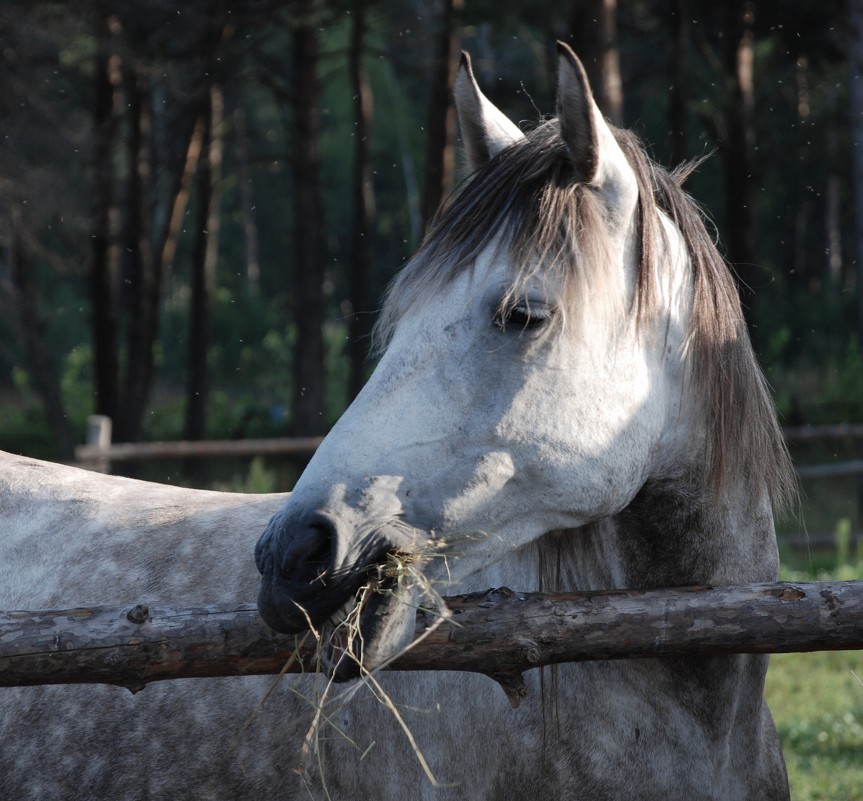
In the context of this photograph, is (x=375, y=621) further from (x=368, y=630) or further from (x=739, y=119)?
(x=739, y=119)

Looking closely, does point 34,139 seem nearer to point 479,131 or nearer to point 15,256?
point 15,256

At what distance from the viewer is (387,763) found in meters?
2.46

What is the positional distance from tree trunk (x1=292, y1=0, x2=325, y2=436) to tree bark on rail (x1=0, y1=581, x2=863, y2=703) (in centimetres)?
1228

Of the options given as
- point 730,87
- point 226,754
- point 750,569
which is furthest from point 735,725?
point 730,87

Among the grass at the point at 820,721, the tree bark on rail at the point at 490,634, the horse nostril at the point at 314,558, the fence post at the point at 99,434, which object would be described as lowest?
the grass at the point at 820,721

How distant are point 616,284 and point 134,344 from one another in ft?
49.3

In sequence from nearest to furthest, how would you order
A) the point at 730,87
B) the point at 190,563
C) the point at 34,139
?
the point at 190,563
the point at 730,87
the point at 34,139

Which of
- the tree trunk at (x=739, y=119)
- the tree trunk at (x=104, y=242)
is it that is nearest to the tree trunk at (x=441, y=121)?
the tree trunk at (x=739, y=119)

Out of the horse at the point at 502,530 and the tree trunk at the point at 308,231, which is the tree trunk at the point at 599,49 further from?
the tree trunk at the point at 308,231

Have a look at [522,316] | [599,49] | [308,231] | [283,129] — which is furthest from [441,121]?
[522,316]

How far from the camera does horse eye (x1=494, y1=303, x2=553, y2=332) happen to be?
2.14m

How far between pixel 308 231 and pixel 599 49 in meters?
7.84

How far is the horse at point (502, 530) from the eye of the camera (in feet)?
6.68

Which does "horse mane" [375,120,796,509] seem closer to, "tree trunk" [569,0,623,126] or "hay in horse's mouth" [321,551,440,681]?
"hay in horse's mouth" [321,551,440,681]
